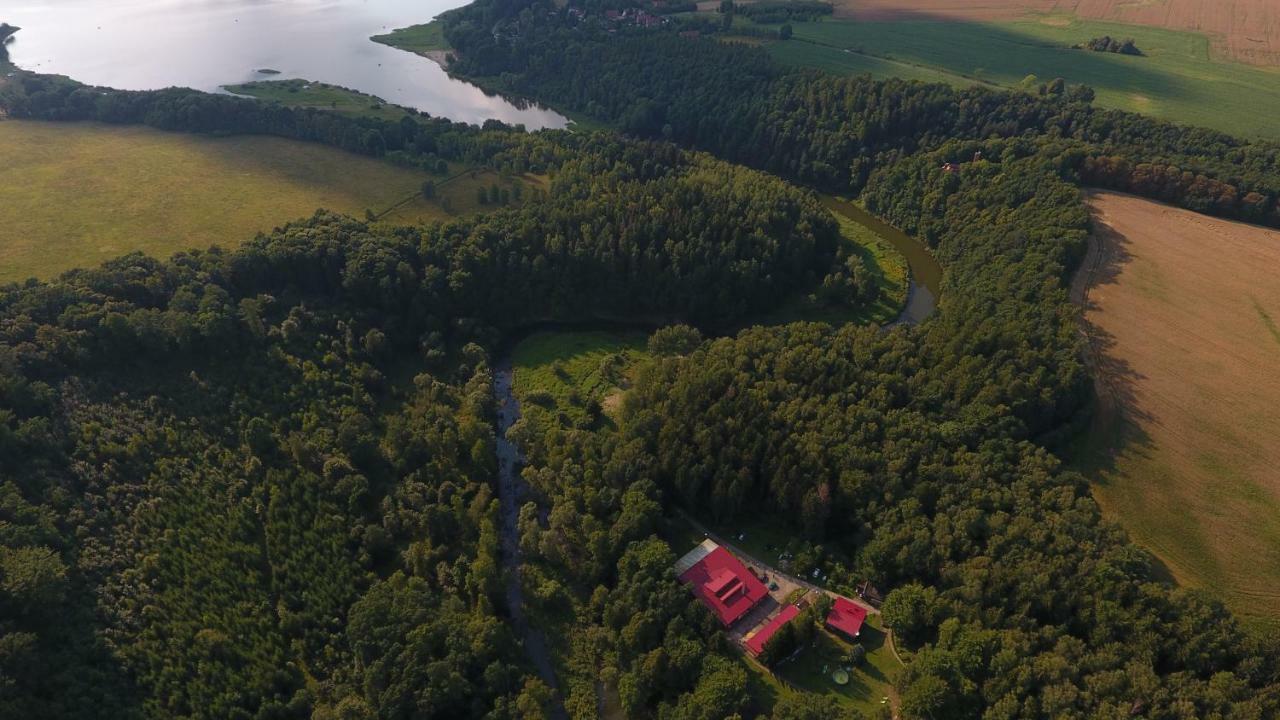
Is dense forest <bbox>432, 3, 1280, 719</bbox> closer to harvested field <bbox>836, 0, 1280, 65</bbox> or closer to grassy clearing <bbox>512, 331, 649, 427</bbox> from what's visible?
grassy clearing <bbox>512, 331, 649, 427</bbox>

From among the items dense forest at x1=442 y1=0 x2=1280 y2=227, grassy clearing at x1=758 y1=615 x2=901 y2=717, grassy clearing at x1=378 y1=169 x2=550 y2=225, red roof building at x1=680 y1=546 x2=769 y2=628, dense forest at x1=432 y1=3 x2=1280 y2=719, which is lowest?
grassy clearing at x1=758 y1=615 x2=901 y2=717

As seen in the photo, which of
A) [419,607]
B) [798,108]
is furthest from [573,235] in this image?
[798,108]

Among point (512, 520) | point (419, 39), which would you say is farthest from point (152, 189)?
point (419, 39)

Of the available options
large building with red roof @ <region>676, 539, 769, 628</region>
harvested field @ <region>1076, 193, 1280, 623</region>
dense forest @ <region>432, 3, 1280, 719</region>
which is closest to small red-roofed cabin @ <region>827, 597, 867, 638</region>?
dense forest @ <region>432, 3, 1280, 719</region>

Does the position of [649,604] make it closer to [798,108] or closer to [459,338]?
[459,338]

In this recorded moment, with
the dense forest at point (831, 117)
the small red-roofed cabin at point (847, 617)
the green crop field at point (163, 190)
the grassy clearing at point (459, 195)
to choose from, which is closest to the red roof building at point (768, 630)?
the small red-roofed cabin at point (847, 617)
